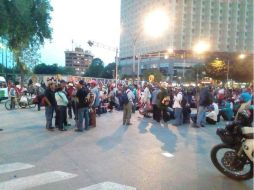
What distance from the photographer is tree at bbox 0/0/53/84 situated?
14246mm

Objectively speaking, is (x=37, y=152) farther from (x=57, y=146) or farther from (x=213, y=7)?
(x=213, y=7)

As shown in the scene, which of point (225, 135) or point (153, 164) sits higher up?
point (225, 135)

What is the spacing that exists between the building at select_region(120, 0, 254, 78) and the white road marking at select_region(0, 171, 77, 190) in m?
109

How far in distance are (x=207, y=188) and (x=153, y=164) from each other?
6.10ft

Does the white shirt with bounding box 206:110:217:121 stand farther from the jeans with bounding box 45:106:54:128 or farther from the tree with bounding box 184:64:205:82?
the tree with bounding box 184:64:205:82

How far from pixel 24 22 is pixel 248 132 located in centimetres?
1124

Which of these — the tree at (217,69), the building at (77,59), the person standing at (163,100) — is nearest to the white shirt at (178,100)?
the person standing at (163,100)

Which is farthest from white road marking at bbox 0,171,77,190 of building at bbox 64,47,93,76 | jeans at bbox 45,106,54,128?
building at bbox 64,47,93,76

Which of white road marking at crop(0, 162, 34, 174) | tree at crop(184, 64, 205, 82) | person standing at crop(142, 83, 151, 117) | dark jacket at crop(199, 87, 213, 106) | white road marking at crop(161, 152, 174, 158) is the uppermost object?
tree at crop(184, 64, 205, 82)

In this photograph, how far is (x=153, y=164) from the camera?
8031 mm

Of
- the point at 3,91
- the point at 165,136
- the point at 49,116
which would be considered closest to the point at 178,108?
the point at 165,136

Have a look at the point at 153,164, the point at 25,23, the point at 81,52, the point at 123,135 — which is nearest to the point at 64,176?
the point at 153,164

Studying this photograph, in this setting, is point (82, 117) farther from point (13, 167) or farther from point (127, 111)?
point (13, 167)

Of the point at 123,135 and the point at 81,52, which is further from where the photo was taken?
the point at 81,52
